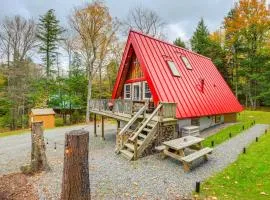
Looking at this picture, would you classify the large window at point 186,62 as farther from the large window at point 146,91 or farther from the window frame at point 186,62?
the large window at point 146,91

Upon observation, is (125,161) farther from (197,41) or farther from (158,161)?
(197,41)

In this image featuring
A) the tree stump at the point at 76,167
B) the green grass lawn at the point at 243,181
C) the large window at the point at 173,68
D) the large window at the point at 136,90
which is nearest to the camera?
the tree stump at the point at 76,167

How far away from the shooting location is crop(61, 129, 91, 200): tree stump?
14.4 feet

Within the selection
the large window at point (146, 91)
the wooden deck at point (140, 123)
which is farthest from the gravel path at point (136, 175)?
the large window at point (146, 91)

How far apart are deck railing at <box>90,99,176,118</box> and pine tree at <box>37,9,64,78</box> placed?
24061mm

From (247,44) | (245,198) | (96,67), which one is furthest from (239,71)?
(245,198)

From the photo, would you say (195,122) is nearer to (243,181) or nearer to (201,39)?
(243,181)

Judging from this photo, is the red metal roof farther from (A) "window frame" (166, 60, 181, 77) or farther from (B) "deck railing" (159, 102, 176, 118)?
(B) "deck railing" (159, 102, 176, 118)

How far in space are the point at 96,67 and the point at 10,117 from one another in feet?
41.3

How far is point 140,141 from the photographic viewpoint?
34.7ft

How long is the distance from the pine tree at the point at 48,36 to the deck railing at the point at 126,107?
24.1 m

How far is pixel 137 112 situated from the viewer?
12.0 metres

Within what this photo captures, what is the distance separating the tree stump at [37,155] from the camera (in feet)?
28.0

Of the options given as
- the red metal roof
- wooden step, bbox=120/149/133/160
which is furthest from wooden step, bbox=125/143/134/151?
the red metal roof
